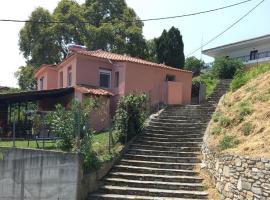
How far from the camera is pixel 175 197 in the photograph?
14422 millimetres

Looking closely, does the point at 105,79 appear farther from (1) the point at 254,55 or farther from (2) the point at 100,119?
(1) the point at 254,55

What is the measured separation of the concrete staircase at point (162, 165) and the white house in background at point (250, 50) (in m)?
15.4

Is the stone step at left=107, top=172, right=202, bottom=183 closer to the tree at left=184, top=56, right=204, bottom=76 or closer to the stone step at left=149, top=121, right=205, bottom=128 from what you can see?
the stone step at left=149, top=121, right=205, bottom=128

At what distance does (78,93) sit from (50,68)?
28.9 ft

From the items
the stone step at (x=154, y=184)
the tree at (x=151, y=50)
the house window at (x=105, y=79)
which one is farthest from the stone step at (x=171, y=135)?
the tree at (x=151, y=50)

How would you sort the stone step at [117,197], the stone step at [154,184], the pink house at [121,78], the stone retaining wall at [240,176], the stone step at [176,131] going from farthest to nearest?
the pink house at [121,78] < the stone step at [176,131] < the stone step at [154,184] < the stone step at [117,197] < the stone retaining wall at [240,176]

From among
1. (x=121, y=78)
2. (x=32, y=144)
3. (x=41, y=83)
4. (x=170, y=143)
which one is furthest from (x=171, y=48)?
(x=32, y=144)

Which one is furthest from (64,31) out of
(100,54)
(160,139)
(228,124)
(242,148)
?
(242,148)

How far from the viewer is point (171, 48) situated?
3678 centimetres

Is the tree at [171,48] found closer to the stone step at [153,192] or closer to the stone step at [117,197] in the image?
the stone step at [153,192]

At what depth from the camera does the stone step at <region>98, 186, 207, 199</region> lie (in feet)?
47.1

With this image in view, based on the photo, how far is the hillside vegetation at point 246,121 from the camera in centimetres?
1310

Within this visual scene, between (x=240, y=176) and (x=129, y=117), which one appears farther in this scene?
(x=129, y=117)

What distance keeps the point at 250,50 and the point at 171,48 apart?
6455 millimetres
